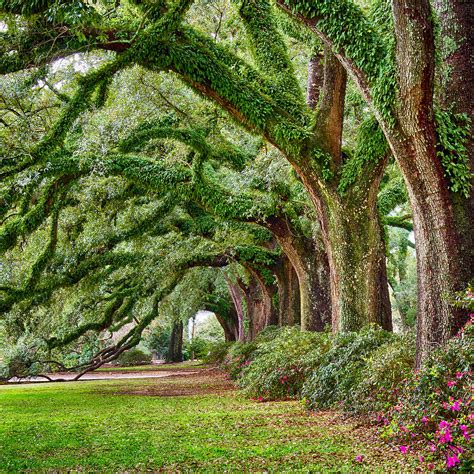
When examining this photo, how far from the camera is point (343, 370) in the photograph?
786 centimetres

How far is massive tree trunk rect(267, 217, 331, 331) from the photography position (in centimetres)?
1291

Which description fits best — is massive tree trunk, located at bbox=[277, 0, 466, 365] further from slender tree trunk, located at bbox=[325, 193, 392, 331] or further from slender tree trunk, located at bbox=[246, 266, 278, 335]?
slender tree trunk, located at bbox=[246, 266, 278, 335]

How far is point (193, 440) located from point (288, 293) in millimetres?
11946

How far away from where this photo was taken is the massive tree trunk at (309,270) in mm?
12906

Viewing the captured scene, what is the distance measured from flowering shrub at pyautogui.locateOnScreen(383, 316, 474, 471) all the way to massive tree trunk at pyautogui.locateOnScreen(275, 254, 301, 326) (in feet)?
38.2

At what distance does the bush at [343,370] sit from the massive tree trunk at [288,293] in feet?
28.7

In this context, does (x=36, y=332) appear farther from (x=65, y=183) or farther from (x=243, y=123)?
(x=243, y=123)

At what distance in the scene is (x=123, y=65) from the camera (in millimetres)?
8508

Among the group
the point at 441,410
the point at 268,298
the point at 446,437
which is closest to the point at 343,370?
the point at 441,410

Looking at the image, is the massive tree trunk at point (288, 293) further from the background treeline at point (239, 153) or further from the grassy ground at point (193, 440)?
the grassy ground at point (193, 440)

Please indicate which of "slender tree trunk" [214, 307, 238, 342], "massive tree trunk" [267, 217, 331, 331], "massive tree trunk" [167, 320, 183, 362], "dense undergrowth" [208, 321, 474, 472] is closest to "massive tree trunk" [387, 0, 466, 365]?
"dense undergrowth" [208, 321, 474, 472]

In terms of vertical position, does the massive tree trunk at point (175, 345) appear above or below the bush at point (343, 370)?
below

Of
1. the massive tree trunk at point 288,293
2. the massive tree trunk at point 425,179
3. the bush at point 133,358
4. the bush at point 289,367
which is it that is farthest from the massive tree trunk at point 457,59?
the bush at point 133,358

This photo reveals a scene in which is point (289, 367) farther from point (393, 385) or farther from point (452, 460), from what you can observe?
point (452, 460)
